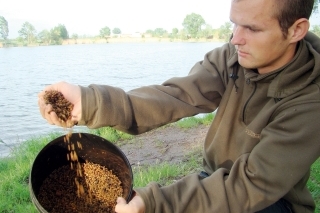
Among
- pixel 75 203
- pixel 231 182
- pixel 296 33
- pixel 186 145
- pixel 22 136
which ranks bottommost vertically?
pixel 22 136

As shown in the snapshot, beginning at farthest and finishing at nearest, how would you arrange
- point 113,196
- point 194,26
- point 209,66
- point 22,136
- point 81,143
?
point 194,26 → point 22,136 → point 209,66 → point 81,143 → point 113,196

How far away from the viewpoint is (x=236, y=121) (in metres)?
2.04

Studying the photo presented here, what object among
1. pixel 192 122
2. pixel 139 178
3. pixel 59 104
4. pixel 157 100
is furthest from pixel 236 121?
pixel 192 122

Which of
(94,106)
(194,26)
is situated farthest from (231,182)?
(194,26)

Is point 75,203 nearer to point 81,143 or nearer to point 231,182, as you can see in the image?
point 81,143

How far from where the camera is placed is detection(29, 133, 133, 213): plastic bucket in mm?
1655

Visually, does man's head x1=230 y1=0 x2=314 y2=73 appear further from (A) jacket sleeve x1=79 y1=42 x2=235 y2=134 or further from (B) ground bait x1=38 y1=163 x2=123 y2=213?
(B) ground bait x1=38 y1=163 x2=123 y2=213

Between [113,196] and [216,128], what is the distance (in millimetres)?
810

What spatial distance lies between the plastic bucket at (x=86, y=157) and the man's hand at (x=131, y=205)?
0.13 metres

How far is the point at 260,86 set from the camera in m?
1.93

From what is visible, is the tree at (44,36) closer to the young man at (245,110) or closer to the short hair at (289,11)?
the young man at (245,110)

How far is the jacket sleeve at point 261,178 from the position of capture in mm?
1590

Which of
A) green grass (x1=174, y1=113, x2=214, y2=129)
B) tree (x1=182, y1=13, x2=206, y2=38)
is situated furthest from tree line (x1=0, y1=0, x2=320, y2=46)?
green grass (x1=174, y1=113, x2=214, y2=129)

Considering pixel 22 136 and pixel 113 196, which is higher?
pixel 113 196
